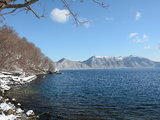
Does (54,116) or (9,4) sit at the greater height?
(9,4)

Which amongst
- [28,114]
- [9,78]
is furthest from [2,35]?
[28,114]

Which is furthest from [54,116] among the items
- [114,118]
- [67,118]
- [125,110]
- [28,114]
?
[125,110]

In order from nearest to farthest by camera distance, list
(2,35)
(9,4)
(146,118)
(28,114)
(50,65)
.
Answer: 1. (9,4)
2. (28,114)
3. (146,118)
4. (2,35)
5. (50,65)

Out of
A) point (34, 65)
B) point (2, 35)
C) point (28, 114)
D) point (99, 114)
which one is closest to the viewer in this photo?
point (28, 114)

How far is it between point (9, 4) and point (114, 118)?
47.9 ft

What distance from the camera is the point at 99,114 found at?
659 inches

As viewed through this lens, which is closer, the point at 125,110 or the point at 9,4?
the point at 9,4

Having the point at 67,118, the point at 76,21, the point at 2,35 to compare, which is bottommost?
the point at 67,118

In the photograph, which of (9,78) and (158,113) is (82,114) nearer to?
(158,113)

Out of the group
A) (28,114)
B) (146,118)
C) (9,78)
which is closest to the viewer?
(28,114)

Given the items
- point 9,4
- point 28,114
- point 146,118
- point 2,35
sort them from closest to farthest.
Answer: point 9,4
point 28,114
point 146,118
point 2,35

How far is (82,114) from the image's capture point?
16.6 m

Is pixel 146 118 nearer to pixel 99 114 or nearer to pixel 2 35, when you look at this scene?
pixel 99 114

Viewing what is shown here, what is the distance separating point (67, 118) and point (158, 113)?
34.6 ft
